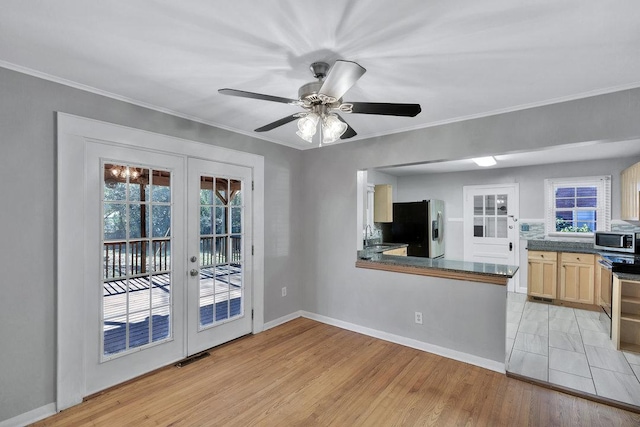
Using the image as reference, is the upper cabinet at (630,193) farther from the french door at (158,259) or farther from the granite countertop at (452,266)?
the french door at (158,259)

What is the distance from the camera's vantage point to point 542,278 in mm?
4836

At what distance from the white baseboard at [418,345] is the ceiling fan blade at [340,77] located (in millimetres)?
2709

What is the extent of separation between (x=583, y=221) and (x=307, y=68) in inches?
213

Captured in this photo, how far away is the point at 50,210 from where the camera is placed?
218 centimetres

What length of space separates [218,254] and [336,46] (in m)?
2.37

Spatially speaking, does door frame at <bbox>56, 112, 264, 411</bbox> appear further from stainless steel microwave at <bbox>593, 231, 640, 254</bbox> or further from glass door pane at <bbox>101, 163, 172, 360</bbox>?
stainless steel microwave at <bbox>593, 231, 640, 254</bbox>

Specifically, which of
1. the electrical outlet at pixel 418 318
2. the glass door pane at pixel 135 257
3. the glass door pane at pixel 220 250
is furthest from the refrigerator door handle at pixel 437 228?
the glass door pane at pixel 135 257

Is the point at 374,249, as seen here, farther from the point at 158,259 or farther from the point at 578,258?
the point at 578,258

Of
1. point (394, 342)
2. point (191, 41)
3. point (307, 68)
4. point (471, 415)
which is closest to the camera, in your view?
point (191, 41)

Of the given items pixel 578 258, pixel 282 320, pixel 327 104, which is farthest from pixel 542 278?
pixel 327 104

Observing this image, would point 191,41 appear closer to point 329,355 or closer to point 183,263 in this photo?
point 183,263

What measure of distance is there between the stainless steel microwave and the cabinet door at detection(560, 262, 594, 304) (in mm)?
364

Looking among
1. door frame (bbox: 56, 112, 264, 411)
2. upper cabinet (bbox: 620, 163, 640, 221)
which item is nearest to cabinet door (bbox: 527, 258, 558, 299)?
upper cabinet (bbox: 620, 163, 640, 221)

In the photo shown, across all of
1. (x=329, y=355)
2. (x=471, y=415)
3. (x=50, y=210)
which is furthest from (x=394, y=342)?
(x=50, y=210)
